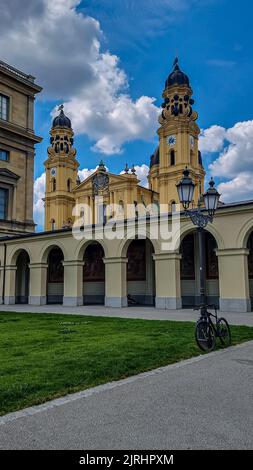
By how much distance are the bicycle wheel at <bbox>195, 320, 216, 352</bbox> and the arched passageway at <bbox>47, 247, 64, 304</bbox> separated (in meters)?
21.2

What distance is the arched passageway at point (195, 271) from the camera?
2130cm

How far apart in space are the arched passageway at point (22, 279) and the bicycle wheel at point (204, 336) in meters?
23.3

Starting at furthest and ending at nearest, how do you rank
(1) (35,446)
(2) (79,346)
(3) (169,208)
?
(3) (169,208), (2) (79,346), (1) (35,446)

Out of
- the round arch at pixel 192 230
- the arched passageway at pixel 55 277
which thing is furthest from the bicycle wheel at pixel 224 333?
the arched passageway at pixel 55 277

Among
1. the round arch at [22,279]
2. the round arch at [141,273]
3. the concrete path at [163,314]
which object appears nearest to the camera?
the concrete path at [163,314]

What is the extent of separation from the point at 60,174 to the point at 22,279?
43136 millimetres

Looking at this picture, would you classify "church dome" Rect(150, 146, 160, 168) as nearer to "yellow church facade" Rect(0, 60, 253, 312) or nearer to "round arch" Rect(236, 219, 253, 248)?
"yellow church facade" Rect(0, 60, 253, 312)

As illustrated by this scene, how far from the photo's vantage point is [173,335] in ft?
33.0

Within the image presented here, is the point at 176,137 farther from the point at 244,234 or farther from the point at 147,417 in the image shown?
the point at 147,417

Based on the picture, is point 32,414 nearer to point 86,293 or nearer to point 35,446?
point 35,446

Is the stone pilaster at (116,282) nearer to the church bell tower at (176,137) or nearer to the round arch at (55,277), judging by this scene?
the round arch at (55,277)

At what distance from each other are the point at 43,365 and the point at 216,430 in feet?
11.5

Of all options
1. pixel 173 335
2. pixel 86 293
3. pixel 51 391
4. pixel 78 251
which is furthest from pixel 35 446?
pixel 86 293
